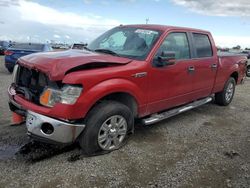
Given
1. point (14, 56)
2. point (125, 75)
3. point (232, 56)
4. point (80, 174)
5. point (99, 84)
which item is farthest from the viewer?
point (14, 56)

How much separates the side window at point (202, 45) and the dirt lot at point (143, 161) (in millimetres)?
1589

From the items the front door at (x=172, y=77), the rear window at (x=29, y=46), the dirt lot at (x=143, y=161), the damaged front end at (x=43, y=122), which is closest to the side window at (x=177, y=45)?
the front door at (x=172, y=77)

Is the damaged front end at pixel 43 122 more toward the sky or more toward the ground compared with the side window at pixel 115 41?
more toward the ground

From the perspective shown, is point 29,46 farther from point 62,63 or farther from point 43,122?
point 43,122

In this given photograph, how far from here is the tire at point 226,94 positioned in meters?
7.06

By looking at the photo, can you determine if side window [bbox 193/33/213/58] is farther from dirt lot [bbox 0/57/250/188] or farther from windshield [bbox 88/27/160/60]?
dirt lot [bbox 0/57/250/188]

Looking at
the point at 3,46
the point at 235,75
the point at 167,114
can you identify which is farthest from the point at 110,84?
the point at 3,46

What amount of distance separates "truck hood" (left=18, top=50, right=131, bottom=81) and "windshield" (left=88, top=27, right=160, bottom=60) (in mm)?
418

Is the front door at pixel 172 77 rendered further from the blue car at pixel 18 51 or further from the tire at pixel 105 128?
the blue car at pixel 18 51

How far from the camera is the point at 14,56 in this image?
11.5 meters

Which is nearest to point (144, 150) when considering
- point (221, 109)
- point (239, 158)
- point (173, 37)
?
point (239, 158)

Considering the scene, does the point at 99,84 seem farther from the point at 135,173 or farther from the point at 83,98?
the point at 135,173

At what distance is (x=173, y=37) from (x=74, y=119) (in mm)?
2498

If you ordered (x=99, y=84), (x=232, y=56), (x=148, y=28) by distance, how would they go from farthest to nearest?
(x=232, y=56) < (x=148, y=28) < (x=99, y=84)
